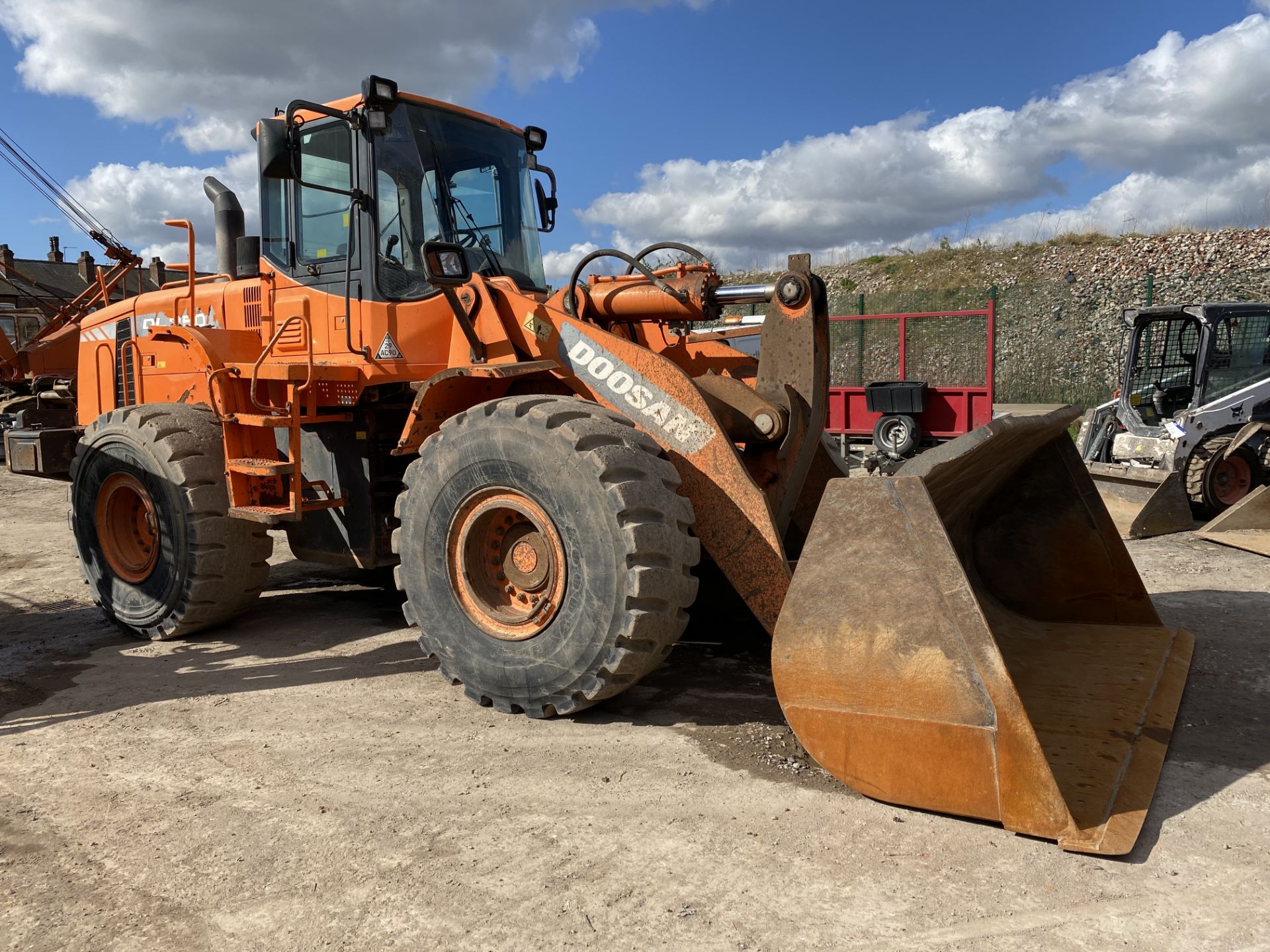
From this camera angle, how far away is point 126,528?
20.1 feet

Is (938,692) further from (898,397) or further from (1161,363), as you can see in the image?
(898,397)

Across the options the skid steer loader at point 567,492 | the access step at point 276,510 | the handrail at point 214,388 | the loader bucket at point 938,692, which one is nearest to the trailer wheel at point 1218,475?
the skid steer loader at point 567,492

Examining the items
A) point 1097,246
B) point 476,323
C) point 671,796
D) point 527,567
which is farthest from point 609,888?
point 1097,246

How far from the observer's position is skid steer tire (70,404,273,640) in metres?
5.42

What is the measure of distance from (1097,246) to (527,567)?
24968 mm

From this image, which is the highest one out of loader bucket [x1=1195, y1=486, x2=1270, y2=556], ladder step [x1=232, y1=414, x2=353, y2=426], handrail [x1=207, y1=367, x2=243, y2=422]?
handrail [x1=207, y1=367, x2=243, y2=422]

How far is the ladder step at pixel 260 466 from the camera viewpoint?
5.05 m

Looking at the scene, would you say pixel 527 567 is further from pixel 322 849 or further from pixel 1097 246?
pixel 1097 246

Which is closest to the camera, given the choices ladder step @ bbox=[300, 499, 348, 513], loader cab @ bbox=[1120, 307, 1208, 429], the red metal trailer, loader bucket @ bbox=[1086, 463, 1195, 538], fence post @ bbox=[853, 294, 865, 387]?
ladder step @ bbox=[300, 499, 348, 513]

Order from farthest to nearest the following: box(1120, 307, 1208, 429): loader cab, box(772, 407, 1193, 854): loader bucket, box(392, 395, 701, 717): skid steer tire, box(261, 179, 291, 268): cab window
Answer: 1. box(1120, 307, 1208, 429): loader cab
2. box(261, 179, 291, 268): cab window
3. box(392, 395, 701, 717): skid steer tire
4. box(772, 407, 1193, 854): loader bucket

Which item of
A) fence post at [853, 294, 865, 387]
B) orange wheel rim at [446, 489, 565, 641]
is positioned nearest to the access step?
orange wheel rim at [446, 489, 565, 641]

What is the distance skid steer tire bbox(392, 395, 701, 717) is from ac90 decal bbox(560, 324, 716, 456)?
166mm

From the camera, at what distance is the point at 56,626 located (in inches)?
242

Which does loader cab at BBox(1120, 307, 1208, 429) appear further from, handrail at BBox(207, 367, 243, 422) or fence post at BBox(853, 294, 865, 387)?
handrail at BBox(207, 367, 243, 422)
